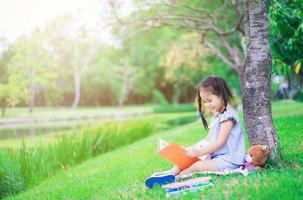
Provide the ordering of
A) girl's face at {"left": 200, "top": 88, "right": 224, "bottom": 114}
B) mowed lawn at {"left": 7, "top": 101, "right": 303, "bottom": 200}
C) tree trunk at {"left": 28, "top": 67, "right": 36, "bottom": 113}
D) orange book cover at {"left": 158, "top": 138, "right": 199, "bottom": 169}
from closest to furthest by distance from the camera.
Answer: mowed lawn at {"left": 7, "top": 101, "right": 303, "bottom": 200}, orange book cover at {"left": 158, "top": 138, "right": 199, "bottom": 169}, girl's face at {"left": 200, "top": 88, "right": 224, "bottom": 114}, tree trunk at {"left": 28, "top": 67, "right": 36, "bottom": 113}

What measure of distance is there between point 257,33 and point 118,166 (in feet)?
13.7

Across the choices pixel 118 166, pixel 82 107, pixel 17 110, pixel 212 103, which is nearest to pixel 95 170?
pixel 118 166

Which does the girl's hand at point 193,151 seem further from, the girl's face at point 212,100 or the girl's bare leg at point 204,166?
the girl's face at point 212,100

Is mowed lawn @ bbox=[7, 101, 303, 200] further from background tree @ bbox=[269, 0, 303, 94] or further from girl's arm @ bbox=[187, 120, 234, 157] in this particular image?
background tree @ bbox=[269, 0, 303, 94]

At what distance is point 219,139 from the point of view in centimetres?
472

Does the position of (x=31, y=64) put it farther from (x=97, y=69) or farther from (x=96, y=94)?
(x=96, y=94)

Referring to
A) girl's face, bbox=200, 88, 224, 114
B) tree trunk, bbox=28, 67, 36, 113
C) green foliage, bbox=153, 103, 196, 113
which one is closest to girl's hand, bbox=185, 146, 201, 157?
girl's face, bbox=200, 88, 224, 114

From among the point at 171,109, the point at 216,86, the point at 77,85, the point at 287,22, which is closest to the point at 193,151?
the point at 216,86

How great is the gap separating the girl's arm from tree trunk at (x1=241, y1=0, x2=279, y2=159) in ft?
1.30

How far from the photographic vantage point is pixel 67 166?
996 cm

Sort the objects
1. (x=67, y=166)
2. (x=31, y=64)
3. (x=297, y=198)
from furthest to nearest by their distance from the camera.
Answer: (x=31, y=64), (x=67, y=166), (x=297, y=198)

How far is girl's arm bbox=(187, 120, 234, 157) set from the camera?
15.3ft

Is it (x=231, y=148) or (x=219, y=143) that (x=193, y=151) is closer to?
(x=219, y=143)

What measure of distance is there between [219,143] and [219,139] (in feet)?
0.14
